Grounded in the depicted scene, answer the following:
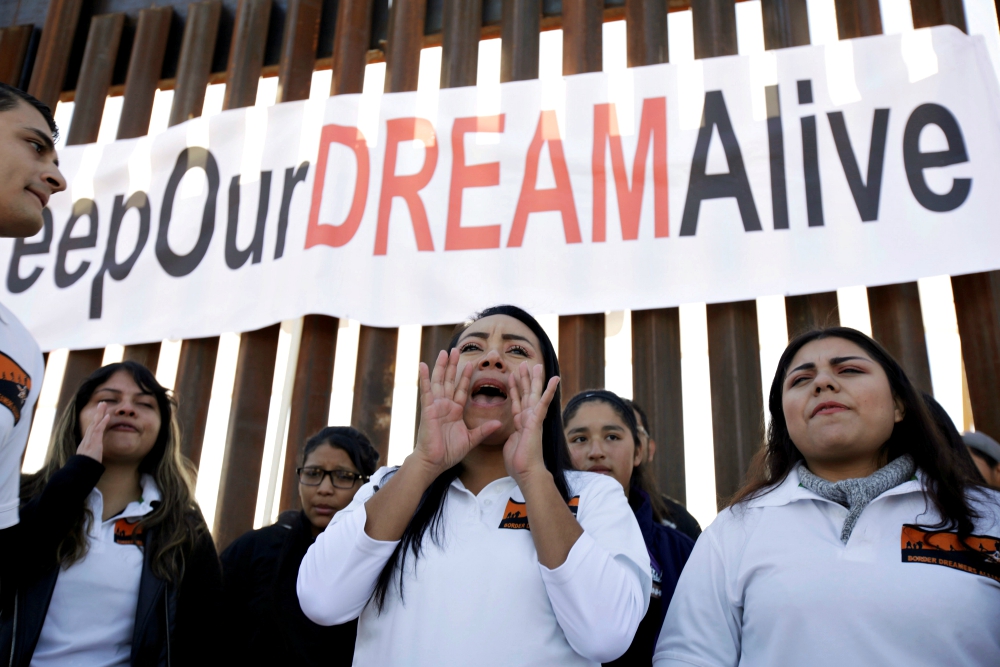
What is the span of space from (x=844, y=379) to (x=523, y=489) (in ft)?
2.30

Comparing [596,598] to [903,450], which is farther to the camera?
[903,450]

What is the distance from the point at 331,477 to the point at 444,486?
0.94m

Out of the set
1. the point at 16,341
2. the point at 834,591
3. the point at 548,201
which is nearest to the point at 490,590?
the point at 834,591

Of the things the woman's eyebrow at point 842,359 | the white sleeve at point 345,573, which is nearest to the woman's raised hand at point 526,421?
the white sleeve at point 345,573

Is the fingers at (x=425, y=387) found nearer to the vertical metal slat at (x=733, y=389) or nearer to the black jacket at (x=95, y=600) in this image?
the black jacket at (x=95, y=600)

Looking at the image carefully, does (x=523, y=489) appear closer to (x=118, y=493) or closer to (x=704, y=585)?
(x=704, y=585)

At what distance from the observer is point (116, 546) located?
72.7 inches

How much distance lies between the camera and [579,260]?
3.04 m

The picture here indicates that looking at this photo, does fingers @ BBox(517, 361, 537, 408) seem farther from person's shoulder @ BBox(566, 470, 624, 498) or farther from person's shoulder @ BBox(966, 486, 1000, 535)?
person's shoulder @ BBox(966, 486, 1000, 535)

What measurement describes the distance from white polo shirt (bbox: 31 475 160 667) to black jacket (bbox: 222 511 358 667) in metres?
0.26

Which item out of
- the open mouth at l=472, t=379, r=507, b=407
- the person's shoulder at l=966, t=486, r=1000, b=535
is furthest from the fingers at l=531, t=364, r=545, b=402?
the person's shoulder at l=966, t=486, r=1000, b=535

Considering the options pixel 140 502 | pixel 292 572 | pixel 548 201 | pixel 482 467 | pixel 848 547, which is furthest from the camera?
pixel 548 201

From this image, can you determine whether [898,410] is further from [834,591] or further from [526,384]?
[526,384]

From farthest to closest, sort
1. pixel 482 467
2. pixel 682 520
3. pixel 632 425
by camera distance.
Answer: pixel 682 520 < pixel 632 425 < pixel 482 467
